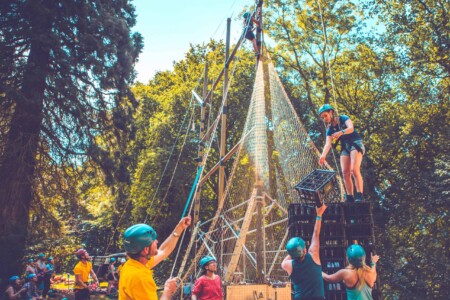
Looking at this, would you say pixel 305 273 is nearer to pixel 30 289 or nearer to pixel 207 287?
pixel 207 287

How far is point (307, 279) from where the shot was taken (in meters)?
3.58

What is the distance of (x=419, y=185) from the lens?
17312 millimetres

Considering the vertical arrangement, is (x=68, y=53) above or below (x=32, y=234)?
above

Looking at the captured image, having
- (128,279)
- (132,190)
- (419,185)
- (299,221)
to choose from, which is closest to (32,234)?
(132,190)

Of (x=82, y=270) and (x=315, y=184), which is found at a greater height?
(x=315, y=184)

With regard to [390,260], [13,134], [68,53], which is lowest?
[390,260]

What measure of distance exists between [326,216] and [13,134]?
11093mm

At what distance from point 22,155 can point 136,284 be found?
11.7m

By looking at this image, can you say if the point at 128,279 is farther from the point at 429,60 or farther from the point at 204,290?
the point at 429,60

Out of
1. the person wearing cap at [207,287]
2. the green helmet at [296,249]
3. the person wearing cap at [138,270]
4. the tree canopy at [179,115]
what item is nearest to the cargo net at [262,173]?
the tree canopy at [179,115]

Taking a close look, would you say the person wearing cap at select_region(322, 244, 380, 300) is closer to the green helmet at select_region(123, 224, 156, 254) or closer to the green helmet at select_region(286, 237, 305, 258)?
the green helmet at select_region(286, 237, 305, 258)

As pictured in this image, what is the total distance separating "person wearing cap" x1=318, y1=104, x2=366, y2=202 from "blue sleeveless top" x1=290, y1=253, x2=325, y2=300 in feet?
8.55

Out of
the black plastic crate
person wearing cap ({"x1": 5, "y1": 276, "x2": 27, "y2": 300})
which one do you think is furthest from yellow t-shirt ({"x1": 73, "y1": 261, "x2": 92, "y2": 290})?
the black plastic crate

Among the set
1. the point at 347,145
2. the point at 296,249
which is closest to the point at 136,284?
the point at 296,249
